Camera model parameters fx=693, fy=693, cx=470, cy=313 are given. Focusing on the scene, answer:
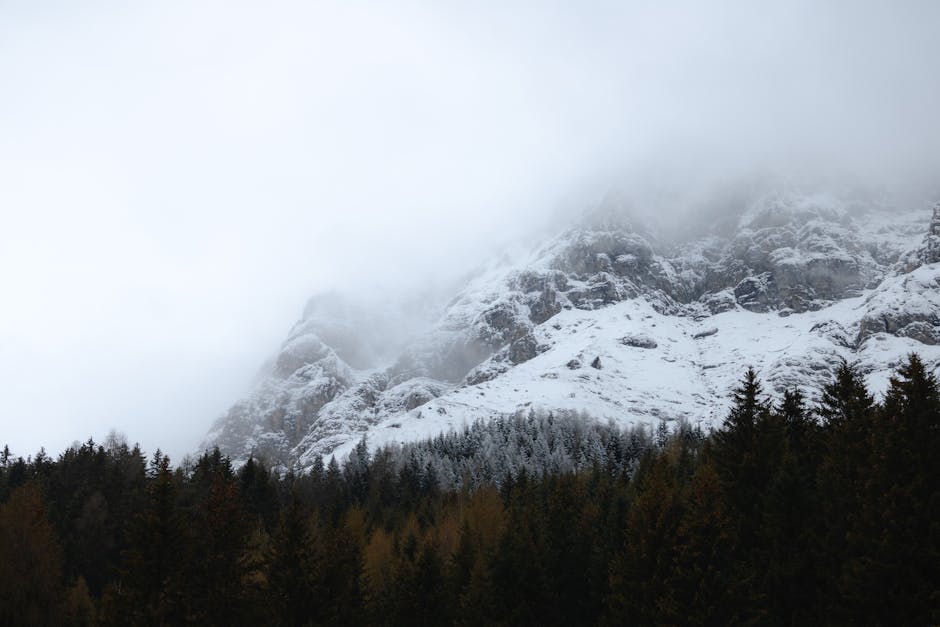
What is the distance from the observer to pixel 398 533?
82.4 metres

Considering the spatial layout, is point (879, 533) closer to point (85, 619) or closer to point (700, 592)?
point (700, 592)

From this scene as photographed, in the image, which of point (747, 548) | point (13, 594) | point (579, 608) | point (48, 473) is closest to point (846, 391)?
→ point (747, 548)

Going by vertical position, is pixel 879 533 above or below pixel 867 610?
above

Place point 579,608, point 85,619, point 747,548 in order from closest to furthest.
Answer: point 747,548
point 579,608
point 85,619

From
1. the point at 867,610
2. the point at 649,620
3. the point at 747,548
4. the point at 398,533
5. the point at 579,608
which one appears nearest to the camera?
the point at 867,610

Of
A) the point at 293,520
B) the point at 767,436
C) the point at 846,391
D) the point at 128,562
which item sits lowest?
the point at 128,562

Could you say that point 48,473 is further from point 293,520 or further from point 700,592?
point 700,592

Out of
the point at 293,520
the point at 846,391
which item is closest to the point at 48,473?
the point at 293,520

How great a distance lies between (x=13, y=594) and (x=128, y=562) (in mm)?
26685

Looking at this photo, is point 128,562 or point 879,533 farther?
point 128,562

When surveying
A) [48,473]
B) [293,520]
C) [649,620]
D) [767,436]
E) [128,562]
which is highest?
[48,473]

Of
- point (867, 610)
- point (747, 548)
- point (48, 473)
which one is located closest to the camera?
point (867, 610)

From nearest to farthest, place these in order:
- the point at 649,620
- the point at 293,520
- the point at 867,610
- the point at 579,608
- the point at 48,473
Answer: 1. the point at 867,610
2. the point at 649,620
3. the point at 293,520
4. the point at 579,608
5. the point at 48,473

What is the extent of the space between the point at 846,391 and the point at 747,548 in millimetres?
13574
